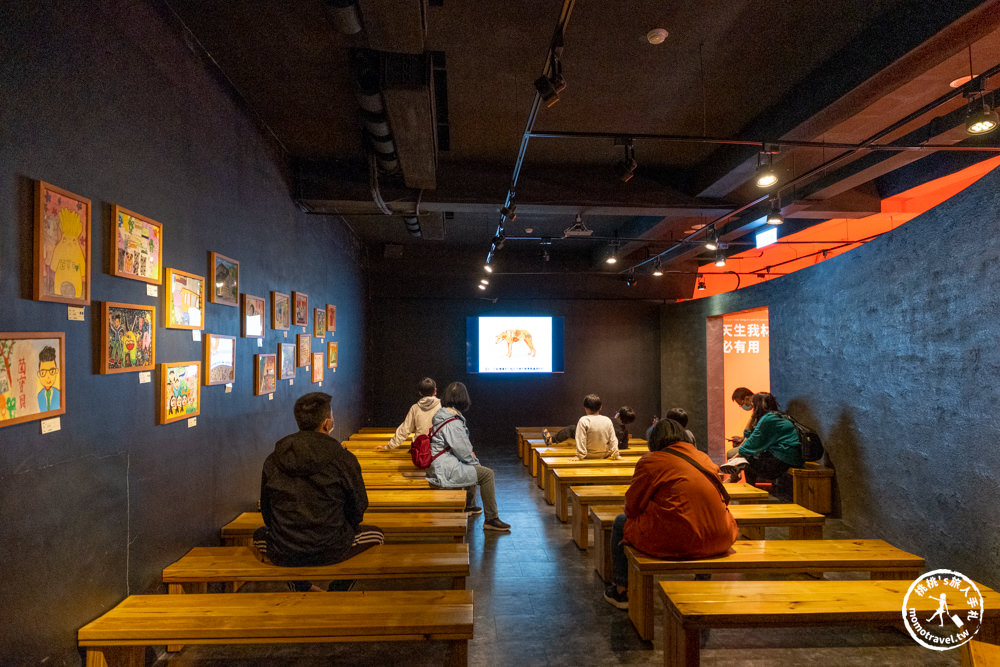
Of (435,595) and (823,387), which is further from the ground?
(823,387)

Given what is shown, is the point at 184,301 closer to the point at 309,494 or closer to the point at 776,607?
the point at 309,494

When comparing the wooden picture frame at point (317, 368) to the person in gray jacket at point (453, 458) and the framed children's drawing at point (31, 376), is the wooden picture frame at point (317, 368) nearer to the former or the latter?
the person in gray jacket at point (453, 458)

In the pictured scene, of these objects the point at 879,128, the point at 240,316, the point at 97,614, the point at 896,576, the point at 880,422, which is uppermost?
the point at 879,128

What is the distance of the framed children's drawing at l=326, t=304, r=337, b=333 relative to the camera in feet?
20.1

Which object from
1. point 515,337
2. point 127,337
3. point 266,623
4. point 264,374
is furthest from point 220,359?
point 515,337

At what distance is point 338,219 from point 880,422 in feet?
20.1

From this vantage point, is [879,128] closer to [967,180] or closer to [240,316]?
[967,180]

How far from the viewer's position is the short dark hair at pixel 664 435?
291 centimetres

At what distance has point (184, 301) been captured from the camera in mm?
2811

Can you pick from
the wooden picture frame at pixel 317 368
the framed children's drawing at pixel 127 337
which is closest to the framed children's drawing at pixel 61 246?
the framed children's drawing at pixel 127 337

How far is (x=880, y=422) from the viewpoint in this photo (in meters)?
4.36

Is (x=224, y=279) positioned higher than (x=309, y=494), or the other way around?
(x=224, y=279)

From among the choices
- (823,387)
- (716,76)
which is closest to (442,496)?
(716,76)

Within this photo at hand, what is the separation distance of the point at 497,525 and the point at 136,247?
3464 mm
